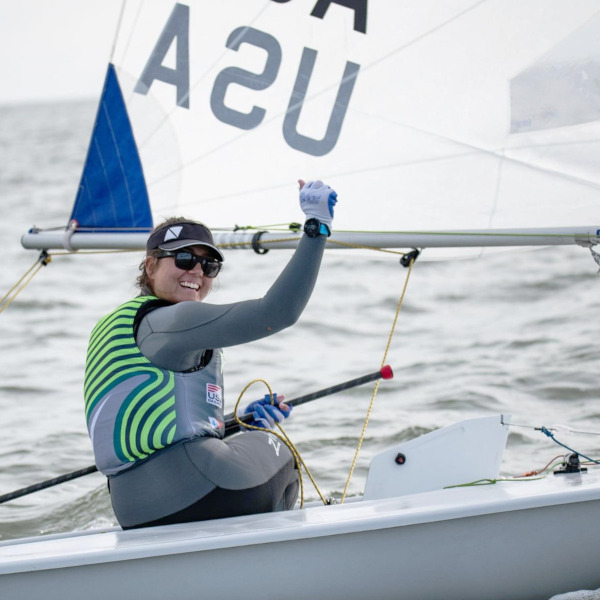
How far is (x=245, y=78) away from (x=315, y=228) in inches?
48.6

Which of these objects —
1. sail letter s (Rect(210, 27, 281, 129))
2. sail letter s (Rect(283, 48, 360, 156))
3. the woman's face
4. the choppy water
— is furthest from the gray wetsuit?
sail letter s (Rect(210, 27, 281, 129))

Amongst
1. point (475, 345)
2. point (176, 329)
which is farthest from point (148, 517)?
point (475, 345)

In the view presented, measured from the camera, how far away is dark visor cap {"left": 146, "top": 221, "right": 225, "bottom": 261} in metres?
2.01

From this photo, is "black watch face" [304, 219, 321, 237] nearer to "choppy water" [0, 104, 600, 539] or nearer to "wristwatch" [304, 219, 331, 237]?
"wristwatch" [304, 219, 331, 237]

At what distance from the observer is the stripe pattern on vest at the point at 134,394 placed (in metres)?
1.92

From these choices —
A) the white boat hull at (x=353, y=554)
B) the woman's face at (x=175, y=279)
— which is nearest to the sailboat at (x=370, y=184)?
the white boat hull at (x=353, y=554)

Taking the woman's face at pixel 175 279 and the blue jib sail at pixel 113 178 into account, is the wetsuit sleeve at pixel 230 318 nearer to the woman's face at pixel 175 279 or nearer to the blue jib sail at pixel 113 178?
the woman's face at pixel 175 279

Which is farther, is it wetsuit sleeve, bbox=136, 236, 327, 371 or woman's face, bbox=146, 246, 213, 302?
woman's face, bbox=146, 246, 213, 302

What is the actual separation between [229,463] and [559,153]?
116 centimetres

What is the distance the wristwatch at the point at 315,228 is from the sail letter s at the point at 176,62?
1.33 m

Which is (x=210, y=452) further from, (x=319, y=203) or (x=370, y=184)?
(x=370, y=184)

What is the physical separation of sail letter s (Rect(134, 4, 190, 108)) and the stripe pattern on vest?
1.17 metres

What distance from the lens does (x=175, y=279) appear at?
2.02 meters

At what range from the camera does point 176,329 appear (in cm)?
184
